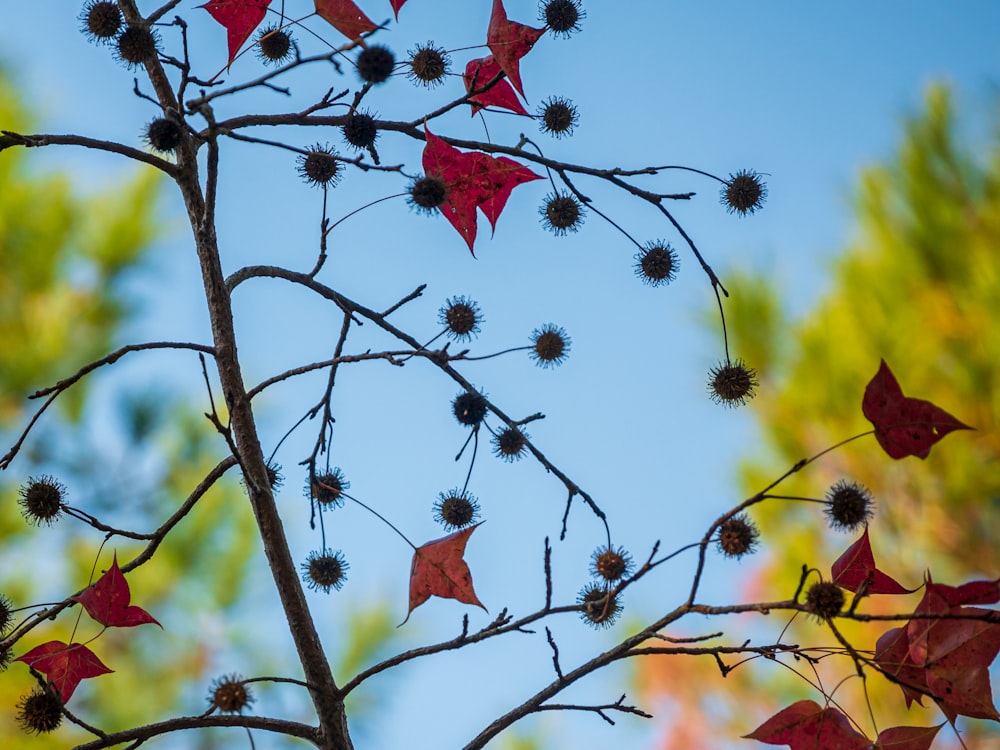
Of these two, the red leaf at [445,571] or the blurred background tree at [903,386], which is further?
the blurred background tree at [903,386]

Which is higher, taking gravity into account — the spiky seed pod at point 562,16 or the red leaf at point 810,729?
the spiky seed pod at point 562,16

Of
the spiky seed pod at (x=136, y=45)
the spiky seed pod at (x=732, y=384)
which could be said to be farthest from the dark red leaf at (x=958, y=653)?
the spiky seed pod at (x=136, y=45)

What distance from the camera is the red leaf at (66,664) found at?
68cm

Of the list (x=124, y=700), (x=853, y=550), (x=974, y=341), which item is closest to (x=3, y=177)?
(x=124, y=700)

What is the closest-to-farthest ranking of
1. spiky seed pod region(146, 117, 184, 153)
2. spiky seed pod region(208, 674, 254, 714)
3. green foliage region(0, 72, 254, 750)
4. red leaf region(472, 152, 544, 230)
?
spiky seed pod region(208, 674, 254, 714)
spiky seed pod region(146, 117, 184, 153)
red leaf region(472, 152, 544, 230)
green foliage region(0, 72, 254, 750)

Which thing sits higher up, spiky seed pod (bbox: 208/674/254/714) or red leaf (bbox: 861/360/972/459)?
red leaf (bbox: 861/360/972/459)

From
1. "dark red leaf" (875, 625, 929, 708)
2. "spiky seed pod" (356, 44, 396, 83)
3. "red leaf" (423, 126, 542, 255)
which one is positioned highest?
"red leaf" (423, 126, 542, 255)

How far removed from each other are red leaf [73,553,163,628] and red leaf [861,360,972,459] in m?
0.50

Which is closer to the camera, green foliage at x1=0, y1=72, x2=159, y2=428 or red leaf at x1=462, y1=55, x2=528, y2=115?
red leaf at x1=462, y1=55, x2=528, y2=115

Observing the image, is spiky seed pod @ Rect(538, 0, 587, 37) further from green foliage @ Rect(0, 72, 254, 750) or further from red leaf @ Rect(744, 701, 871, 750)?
green foliage @ Rect(0, 72, 254, 750)

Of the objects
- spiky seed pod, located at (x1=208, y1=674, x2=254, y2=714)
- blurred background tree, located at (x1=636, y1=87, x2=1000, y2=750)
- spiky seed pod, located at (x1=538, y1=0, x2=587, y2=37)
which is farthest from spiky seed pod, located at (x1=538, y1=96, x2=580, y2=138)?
blurred background tree, located at (x1=636, y1=87, x2=1000, y2=750)

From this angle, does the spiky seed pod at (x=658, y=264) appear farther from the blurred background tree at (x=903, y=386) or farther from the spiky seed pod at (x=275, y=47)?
the blurred background tree at (x=903, y=386)

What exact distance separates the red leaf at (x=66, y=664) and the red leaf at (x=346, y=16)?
49 cm

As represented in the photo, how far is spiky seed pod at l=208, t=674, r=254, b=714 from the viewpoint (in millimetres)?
540
